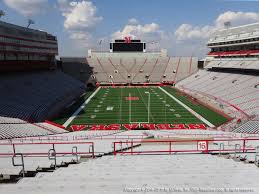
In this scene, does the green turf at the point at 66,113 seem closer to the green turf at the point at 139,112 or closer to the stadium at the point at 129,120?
the stadium at the point at 129,120

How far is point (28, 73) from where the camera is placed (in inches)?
1668

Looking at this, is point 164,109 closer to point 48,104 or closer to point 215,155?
point 48,104

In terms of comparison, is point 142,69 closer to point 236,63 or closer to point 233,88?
point 236,63

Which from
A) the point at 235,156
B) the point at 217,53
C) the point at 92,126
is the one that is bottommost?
the point at 92,126

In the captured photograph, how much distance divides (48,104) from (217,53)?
4014 cm

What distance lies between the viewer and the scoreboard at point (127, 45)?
6981 centimetres

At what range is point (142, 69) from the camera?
6819 cm

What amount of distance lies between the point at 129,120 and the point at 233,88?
18770 millimetres

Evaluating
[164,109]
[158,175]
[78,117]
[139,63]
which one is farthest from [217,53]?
[158,175]

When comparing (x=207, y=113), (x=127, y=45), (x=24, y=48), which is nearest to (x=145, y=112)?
(x=207, y=113)

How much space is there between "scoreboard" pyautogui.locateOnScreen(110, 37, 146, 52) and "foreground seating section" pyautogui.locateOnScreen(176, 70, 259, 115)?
801 inches

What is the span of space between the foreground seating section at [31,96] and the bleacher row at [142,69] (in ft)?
70.8

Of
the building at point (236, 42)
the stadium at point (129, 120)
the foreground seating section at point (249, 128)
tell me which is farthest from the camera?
the building at point (236, 42)

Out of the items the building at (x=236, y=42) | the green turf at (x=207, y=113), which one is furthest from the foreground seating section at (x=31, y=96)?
the building at (x=236, y=42)
